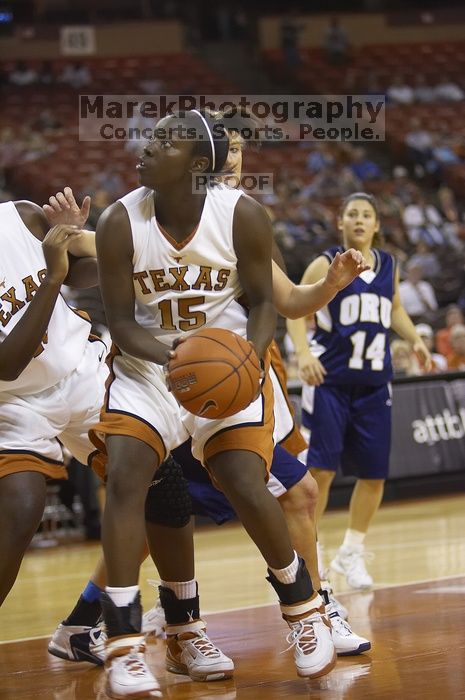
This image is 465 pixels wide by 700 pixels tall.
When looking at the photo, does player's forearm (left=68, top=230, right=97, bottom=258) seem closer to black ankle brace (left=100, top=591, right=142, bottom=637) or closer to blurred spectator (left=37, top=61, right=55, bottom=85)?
black ankle brace (left=100, top=591, right=142, bottom=637)

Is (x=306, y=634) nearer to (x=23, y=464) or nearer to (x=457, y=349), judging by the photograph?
(x=23, y=464)

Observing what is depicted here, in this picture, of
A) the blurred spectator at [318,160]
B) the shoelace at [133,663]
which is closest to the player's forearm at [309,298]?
the shoelace at [133,663]

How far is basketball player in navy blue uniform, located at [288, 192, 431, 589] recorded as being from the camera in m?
5.89

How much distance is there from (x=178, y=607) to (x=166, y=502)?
39 cm

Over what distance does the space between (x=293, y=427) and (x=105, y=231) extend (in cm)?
125

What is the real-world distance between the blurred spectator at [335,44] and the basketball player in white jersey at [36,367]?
62.0 ft

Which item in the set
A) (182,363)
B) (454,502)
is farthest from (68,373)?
(454,502)

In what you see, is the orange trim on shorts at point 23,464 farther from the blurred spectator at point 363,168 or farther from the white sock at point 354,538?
the blurred spectator at point 363,168

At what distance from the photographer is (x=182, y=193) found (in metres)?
3.69

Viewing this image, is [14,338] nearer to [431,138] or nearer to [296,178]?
[296,178]

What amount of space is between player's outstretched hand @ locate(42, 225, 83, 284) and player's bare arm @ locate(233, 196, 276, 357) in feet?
1.83

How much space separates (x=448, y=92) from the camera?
69.9 feet

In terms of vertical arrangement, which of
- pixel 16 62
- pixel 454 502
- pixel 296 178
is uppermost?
pixel 16 62

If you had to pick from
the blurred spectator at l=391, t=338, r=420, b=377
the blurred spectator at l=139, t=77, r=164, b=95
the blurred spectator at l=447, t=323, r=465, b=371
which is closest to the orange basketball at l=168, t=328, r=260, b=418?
the blurred spectator at l=391, t=338, r=420, b=377
